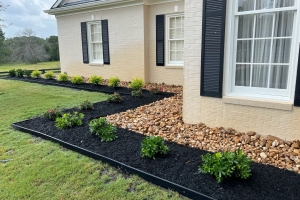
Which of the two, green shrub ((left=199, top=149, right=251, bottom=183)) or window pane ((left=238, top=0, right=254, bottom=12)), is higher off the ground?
window pane ((left=238, top=0, right=254, bottom=12))

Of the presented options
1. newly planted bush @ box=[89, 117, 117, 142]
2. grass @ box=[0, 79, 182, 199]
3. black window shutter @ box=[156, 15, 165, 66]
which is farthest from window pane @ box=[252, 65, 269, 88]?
black window shutter @ box=[156, 15, 165, 66]

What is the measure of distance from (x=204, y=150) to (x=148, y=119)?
1.74 m

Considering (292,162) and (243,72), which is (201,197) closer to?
(292,162)

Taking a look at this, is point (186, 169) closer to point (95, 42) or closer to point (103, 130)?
point (103, 130)

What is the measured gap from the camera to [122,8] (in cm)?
928

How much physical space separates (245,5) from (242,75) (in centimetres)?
109

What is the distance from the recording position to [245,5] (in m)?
3.58

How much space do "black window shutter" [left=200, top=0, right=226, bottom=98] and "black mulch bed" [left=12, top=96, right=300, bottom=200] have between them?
47.4 inches

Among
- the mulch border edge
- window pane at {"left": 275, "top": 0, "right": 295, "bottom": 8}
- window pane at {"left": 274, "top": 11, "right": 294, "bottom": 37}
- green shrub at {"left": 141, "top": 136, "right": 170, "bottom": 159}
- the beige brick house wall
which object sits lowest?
the mulch border edge

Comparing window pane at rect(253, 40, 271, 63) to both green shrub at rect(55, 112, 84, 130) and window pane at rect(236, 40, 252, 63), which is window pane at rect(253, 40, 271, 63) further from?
green shrub at rect(55, 112, 84, 130)

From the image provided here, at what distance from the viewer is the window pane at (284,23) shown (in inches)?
129

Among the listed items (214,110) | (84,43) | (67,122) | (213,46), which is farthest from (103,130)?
(84,43)

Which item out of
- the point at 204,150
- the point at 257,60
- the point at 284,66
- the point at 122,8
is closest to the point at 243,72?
the point at 257,60

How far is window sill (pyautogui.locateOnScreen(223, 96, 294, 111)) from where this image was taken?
335 centimetres
